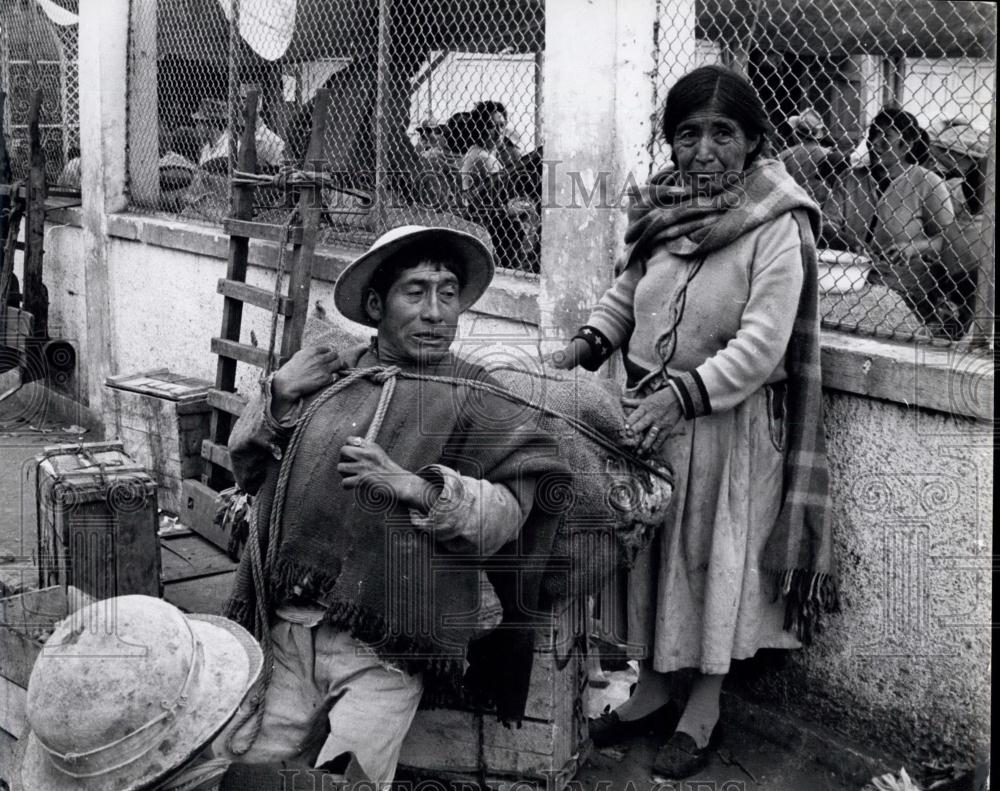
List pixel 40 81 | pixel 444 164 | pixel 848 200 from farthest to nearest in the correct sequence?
pixel 40 81 < pixel 444 164 < pixel 848 200

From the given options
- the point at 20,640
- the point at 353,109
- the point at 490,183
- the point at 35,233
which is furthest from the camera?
the point at 35,233

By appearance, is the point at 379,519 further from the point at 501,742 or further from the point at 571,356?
the point at 571,356

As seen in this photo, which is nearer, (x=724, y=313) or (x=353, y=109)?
(x=724, y=313)

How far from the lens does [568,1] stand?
14.9 ft

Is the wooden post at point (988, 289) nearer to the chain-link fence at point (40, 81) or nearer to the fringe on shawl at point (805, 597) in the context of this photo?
the fringe on shawl at point (805, 597)

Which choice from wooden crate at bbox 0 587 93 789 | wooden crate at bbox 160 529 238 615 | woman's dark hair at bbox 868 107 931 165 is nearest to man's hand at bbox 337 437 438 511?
wooden crate at bbox 0 587 93 789

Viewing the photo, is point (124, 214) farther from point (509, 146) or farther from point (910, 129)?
point (910, 129)

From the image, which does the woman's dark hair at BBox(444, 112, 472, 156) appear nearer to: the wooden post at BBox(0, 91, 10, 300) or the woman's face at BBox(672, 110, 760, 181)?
the woman's face at BBox(672, 110, 760, 181)

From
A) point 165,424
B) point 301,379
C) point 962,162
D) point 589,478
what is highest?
point 962,162

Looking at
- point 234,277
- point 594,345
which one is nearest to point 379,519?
point 594,345

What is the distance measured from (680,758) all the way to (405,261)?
181cm

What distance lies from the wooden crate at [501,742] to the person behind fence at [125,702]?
1001mm

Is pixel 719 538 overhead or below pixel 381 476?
below

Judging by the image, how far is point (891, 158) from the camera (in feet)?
19.8
